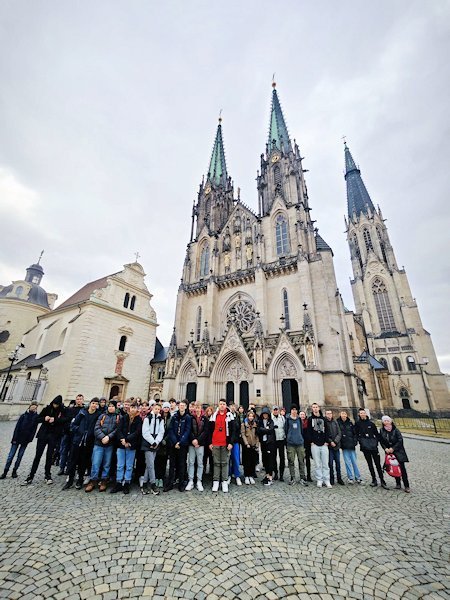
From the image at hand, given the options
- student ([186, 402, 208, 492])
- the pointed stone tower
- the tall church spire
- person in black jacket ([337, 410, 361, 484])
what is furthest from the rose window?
the tall church spire

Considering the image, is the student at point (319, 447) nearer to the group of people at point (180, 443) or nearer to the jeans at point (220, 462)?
the group of people at point (180, 443)

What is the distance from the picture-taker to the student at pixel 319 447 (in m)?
6.06

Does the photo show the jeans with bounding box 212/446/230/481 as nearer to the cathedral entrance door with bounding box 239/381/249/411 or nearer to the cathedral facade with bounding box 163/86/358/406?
the cathedral facade with bounding box 163/86/358/406

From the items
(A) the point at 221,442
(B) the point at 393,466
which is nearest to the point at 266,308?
(B) the point at 393,466

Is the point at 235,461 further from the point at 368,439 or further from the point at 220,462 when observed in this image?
the point at 368,439

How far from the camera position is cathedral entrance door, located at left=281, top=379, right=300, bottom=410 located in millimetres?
17125

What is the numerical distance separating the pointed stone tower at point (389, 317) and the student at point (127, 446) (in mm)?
37740

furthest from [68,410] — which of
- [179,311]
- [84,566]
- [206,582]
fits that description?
[179,311]

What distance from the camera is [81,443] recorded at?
566 centimetres

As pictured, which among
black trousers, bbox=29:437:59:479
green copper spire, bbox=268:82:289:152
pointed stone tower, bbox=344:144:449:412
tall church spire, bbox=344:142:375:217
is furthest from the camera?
tall church spire, bbox=344:142:375:217

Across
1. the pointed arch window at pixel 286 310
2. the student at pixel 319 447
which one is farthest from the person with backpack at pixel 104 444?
the pointed arch window at pixel 286 310

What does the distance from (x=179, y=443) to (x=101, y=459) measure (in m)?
1.70

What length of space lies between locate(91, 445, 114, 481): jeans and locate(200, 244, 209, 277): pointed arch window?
21253mm

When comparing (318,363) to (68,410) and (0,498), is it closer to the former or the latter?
(68,410)
